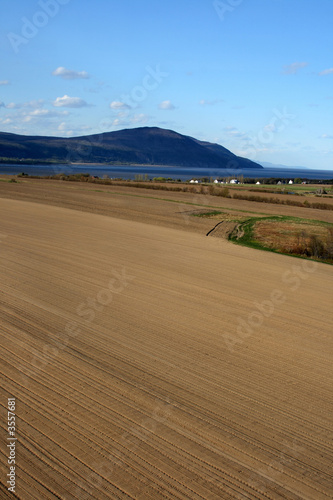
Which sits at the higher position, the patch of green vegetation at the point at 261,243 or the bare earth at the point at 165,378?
the patch of green vegetation at the point at 261,243

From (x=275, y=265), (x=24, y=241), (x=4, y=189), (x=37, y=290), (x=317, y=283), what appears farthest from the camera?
(x=4, y=189)

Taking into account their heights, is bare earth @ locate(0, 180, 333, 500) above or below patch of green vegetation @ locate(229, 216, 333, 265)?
below

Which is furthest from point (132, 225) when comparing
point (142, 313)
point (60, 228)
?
point (142, 313)

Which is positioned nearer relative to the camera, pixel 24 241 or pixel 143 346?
pixel 143 346

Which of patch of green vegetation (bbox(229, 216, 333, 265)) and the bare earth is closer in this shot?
the bare earth

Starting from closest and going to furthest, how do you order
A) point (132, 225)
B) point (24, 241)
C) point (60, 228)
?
point (24, 241) → point (60, 228) → point (132, 225)

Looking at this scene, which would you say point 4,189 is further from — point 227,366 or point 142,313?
point 227,366

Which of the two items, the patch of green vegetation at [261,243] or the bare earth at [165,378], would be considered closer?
the bare earth at [165,378]

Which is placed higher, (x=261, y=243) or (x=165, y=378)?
(x=261, y=243)
